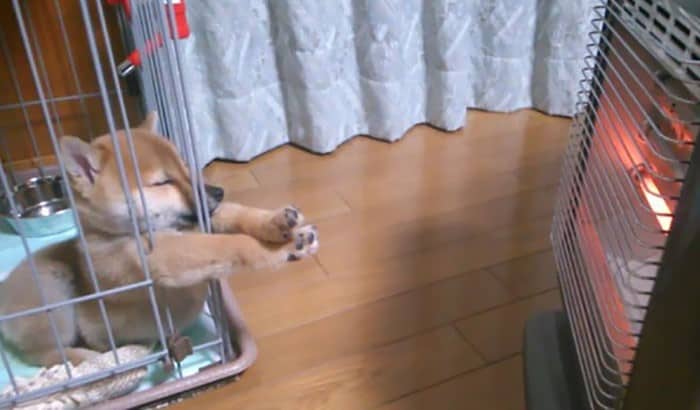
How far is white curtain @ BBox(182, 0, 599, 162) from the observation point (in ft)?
5.24

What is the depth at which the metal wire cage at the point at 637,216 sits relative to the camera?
21.7 inches

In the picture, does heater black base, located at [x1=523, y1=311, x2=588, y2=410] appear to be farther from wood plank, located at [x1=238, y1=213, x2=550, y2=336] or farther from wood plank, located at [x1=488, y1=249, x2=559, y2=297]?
wood plank, located at [x1=238, y1=213, x2=550, y2=336]

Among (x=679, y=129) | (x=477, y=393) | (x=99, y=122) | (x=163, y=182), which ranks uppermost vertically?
(x=679, y=129)

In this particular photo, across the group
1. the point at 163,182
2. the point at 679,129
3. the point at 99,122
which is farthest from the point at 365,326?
the point at 99,122

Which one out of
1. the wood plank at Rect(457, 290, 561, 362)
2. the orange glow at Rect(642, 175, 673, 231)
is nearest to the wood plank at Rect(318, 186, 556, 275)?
the wood plank at Rect(457, 290, 561, 362)

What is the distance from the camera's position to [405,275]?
1287 mm

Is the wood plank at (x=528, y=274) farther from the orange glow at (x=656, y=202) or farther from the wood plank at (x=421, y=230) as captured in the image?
the orange glow at (x=656, y=202)

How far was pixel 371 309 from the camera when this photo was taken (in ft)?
3.94

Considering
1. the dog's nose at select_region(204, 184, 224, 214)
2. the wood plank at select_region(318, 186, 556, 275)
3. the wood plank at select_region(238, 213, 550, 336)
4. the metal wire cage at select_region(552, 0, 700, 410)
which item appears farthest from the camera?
the wood plank at select_region(318, 186, 556, 275)

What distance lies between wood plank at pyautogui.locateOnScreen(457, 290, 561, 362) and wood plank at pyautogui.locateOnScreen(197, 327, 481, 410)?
3cm

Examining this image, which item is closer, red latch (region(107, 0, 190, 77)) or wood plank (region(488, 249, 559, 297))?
red latch (region(107, 0, 190, 77))

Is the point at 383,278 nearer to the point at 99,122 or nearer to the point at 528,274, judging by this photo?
the point at 528,274

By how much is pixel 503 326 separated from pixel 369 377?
27 cm

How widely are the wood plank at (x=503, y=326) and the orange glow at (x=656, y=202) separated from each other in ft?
1.57
